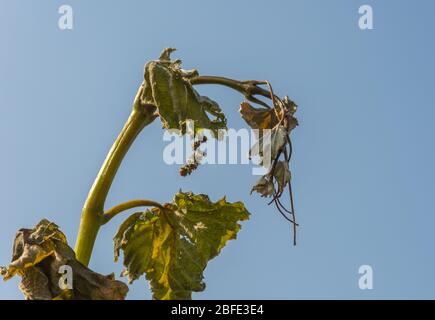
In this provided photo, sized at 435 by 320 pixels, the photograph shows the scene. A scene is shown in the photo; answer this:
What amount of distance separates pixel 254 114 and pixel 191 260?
902 millimetres

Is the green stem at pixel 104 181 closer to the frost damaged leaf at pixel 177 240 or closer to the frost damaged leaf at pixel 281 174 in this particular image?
the frost damaged leaf at pixel 177 240

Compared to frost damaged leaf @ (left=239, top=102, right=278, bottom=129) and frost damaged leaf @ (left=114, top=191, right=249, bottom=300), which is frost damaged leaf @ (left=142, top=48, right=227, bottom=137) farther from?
frost damaged leaf @ (left=114, top=191, right=249, bottom=300)

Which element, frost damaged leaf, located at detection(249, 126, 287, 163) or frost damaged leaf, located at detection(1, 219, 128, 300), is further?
frost damaged leaf, located at detection(249, 126, 287, 163)

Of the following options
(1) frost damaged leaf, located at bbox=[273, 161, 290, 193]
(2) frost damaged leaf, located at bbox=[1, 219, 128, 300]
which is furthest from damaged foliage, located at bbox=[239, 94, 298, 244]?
(2) frost damaged leaf, located at bbox=[1, 219, 128, 300]

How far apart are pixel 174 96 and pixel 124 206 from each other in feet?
2.04

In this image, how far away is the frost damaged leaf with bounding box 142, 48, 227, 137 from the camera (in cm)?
416

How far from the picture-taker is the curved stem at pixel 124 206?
168 inches

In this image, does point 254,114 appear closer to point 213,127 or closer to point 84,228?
point 213,127

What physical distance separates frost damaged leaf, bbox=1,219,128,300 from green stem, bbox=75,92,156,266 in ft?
0.30

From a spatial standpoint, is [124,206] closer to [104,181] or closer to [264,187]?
[104,181]

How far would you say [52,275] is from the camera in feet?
13.4

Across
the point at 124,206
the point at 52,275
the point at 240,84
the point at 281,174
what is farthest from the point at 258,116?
the point at 52,275
